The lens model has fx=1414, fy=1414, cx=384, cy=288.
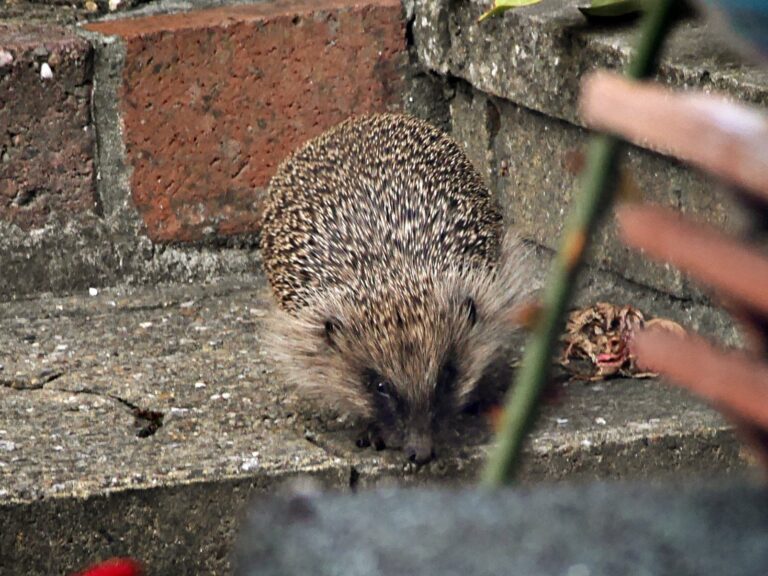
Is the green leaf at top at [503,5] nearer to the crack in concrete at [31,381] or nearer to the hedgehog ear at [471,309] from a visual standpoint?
the hedgehog ear at [471,309]

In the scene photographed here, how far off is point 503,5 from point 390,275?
3.01 ft

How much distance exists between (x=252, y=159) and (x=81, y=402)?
1.21 m

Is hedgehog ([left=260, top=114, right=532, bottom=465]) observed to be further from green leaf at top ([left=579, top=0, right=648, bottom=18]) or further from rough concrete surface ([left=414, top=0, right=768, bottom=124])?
green leaf at top ([left=579, top=0, right=648, bottom=18])

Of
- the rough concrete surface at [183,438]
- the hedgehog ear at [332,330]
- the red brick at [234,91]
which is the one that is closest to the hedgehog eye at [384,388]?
the rough concrete surface at [183,438]

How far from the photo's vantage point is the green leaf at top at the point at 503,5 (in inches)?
165

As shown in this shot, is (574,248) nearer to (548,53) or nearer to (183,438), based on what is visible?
(183,438)

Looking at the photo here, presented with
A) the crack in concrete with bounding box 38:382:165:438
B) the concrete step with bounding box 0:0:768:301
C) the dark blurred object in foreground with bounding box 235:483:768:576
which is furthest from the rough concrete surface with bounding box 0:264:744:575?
the dark blurred object in foreground with bounding box 235:483:768:576

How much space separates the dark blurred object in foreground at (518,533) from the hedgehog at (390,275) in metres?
2.65

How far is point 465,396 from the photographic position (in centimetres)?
379

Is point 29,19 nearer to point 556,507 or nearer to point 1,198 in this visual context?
point 1,198

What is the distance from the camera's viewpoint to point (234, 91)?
179 inches

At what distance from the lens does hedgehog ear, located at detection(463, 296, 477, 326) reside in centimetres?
394

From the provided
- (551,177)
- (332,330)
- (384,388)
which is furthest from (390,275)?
(551,177)

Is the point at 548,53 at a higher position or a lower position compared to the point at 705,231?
lower
